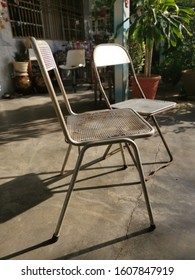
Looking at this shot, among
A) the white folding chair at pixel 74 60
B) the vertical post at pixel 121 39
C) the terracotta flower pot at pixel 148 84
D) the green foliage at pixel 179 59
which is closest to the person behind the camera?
the vertical post at pixel 121 39

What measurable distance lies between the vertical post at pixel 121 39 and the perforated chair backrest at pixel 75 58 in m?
1.74

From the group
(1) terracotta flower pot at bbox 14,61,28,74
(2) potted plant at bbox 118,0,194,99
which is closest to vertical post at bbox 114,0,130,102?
(2) potted plant at bbox 118,0,194,99

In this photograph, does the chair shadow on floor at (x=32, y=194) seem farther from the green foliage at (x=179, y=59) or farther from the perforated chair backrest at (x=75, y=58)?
the perforated chair backrest at (x=75, y=58)

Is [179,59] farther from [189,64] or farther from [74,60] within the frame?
[74,60]

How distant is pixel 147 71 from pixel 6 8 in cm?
308

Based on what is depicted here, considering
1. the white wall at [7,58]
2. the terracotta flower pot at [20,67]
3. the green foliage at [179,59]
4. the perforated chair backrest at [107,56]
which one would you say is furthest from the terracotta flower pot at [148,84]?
the white wall at [7,58]

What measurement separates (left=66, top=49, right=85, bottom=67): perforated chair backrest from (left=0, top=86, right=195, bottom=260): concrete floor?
296 centimetres

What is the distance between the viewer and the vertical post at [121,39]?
3.06m

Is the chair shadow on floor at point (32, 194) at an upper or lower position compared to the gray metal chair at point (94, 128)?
lower

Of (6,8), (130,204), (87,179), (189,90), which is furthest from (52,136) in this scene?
(6,8)

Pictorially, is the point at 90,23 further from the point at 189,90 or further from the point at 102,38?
the point at 189,90

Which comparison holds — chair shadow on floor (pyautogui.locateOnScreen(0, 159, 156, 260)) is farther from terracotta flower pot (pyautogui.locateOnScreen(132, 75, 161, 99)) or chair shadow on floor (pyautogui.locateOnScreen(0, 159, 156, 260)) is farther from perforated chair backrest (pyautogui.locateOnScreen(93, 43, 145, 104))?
terracotta flower pot (pyautogui.locateOnScreen(132, 75, 161, 99))

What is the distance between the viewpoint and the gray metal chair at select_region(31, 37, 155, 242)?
1.04m

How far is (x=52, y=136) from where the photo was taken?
8.29ft
